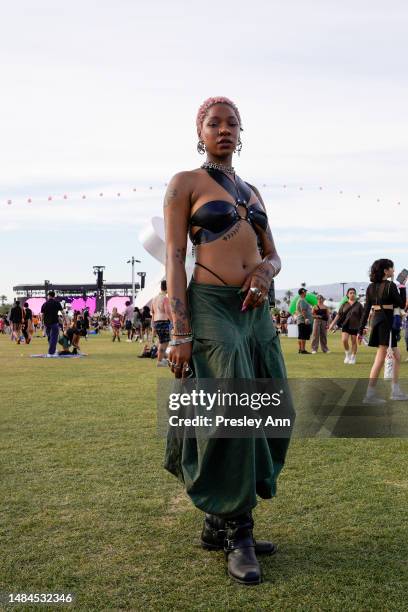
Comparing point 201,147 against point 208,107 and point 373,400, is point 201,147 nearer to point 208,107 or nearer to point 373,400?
point 208,107

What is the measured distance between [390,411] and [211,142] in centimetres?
547

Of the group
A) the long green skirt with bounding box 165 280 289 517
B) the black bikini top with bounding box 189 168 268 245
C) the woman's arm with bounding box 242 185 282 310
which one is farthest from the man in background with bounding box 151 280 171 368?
the long green skirt with bounding box 165 280 289 517

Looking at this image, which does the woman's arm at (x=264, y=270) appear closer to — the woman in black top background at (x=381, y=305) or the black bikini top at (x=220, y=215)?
the black bikini top at (x=220, y=215)

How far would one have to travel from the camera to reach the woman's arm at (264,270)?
11.0 ft

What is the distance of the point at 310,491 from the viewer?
15.2 ft

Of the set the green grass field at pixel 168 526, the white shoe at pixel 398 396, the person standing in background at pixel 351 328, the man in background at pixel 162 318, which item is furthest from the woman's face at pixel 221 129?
the person standing in background at pixel 351 328

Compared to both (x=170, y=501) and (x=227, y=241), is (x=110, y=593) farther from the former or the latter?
(x=227, y=241)

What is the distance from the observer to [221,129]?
11.6ft

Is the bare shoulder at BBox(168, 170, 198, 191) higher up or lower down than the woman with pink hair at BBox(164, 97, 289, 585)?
higher up

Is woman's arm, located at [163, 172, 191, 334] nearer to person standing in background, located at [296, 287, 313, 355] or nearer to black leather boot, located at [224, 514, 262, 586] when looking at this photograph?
black leather boot, located at [224, 514, 262, 586]

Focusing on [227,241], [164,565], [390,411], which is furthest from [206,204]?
[390,411]

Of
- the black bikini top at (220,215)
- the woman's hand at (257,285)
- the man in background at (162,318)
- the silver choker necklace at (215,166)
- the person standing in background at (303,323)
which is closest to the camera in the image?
the woman's hand at (257,285)

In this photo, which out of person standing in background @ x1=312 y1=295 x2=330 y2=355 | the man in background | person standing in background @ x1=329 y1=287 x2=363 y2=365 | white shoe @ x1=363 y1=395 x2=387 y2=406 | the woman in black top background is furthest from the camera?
person standing in background @ x1=312 y1=295 x2=330 y2=355

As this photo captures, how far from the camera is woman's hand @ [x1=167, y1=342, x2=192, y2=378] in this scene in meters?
3.36
